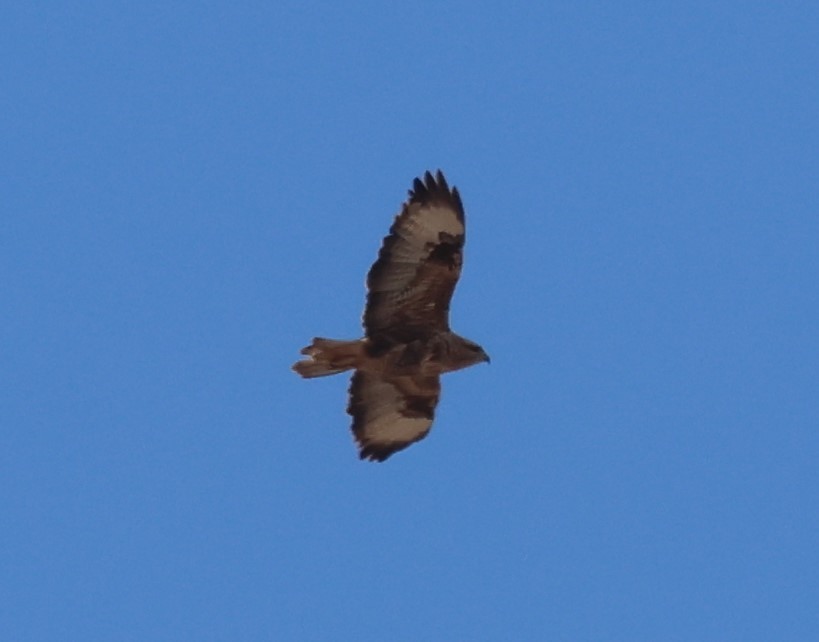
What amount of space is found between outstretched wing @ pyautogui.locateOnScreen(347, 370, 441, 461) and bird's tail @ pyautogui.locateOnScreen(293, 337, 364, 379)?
937 mm

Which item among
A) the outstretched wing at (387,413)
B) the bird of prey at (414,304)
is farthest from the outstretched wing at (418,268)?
the outstretched wing at (387,413)

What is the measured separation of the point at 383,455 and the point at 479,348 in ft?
5.22

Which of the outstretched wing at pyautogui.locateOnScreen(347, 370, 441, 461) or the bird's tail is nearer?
the bird's tail

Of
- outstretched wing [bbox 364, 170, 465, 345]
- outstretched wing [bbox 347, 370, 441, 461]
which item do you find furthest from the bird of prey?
outstretched wing [bbox 347, 370, 441, 461]

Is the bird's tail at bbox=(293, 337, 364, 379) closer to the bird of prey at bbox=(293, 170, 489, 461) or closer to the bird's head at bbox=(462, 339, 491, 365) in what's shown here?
the bird of prey at bbox=(293, 170, 489, 461)

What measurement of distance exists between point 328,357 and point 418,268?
1126mm

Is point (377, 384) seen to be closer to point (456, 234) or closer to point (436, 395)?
point (436, 395)

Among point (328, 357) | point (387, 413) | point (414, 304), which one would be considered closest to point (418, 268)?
point (414, 304)

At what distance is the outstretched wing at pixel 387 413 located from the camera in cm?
1752

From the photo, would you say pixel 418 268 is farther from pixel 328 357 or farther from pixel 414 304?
pixel 328 357

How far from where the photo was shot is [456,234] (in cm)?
1641

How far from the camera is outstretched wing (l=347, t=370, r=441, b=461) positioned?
17.5 meters

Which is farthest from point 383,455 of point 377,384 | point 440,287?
point 440,287

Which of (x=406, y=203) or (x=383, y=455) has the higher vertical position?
(x=406, y=203)
